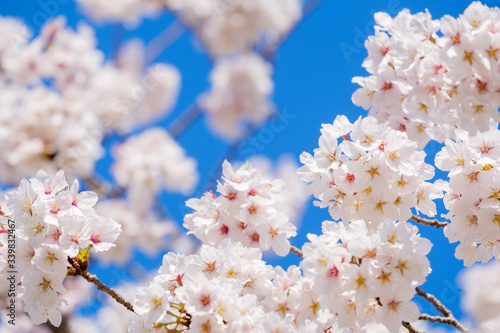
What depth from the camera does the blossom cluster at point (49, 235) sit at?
87.0 inches

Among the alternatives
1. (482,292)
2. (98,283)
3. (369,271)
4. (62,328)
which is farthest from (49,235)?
(482,292)

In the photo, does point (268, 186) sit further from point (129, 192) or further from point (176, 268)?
point (129, 192)

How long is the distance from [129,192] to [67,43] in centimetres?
264

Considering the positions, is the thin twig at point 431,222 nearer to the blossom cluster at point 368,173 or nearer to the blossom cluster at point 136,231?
the blossom cluster at point 368,173

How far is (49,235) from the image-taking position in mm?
2250

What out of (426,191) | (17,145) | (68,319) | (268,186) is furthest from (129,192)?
(426,191)

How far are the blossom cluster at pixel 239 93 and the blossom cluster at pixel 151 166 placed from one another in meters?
2.09

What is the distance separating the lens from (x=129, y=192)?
8016 mm

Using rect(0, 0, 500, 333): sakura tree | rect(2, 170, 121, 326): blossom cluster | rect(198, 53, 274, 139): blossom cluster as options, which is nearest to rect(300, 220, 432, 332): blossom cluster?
rect(0, 0, 500, 333): sakura tree

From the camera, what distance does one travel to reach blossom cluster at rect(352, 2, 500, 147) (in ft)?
6.84

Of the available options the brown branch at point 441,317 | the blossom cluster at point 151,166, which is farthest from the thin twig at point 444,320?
the blossom cluster at point 151,166

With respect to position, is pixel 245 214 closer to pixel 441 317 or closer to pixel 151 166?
pixel 441 317

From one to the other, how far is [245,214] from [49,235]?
93 centimetres

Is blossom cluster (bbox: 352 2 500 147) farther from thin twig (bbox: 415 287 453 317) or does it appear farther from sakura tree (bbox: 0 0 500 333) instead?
thin twig (bbox: 415 287 453 317)
